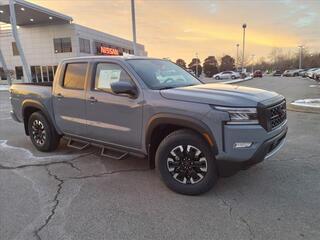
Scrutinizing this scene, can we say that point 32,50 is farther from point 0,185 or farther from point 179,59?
point 179,59

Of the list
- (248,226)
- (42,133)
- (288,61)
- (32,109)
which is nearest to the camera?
(248,226)

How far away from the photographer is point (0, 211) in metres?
3.89

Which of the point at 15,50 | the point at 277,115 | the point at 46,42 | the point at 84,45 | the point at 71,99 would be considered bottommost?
the point at 277,115

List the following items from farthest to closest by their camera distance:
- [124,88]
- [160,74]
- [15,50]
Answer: [15,50], [160,74], [124,88]

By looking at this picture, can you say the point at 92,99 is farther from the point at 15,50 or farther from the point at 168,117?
the point at 15,50

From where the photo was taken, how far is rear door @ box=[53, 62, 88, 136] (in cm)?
545

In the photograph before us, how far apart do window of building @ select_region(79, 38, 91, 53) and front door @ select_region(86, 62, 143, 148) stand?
137 feet

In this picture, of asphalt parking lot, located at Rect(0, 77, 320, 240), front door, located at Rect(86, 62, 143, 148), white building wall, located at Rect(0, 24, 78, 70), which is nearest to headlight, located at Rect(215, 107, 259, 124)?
asphalt parking lot, located at Rect(0, 77, 320, 240)

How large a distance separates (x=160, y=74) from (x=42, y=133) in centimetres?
301

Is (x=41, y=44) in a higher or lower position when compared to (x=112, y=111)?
higher

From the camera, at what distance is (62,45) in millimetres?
44500

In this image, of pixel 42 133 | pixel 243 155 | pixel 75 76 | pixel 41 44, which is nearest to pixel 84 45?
pixel 41 44

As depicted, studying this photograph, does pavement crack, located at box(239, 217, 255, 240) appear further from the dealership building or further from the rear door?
the dealership building

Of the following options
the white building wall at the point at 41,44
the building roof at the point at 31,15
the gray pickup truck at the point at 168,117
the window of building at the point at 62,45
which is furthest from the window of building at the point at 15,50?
the gray pickup truck at the point at 168,117
